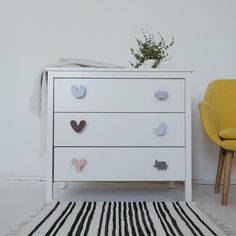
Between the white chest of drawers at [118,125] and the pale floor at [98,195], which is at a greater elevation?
the white chest of drawers at [118,125]

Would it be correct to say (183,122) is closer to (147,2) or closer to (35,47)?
(147,2)

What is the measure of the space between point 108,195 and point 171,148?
1.55 ft

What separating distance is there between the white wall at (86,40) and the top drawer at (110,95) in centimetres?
69

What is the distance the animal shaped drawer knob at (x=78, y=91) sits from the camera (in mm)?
1540

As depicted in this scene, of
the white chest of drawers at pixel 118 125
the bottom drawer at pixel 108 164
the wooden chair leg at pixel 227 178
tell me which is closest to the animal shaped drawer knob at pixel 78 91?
the white chest of drawers at pixel 118 125

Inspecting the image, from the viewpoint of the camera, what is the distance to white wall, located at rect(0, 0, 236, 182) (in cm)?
220

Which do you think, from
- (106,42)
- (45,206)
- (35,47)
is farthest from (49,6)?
(45,206)

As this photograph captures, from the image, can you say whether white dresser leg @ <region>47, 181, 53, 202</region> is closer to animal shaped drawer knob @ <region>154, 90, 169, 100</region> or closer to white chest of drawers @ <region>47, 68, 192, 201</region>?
white chest of drawers @ <region>47, 68, 192, 201</region>

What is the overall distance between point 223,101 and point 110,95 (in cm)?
75

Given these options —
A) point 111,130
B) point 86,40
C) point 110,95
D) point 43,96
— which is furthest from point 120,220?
point 86,40

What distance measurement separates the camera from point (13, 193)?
1.80 metres

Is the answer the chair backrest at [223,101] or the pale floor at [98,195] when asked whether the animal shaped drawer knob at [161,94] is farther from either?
the pale floor at [98,195]

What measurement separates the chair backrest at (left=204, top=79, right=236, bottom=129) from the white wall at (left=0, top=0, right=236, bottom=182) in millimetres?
268

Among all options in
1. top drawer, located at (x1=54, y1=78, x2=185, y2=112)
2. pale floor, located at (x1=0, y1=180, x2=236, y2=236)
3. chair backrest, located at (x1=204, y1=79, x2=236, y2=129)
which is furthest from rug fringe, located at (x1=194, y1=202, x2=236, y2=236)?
chair backrest, located at (x1=204, y1=79, x2=236, y2=129)
